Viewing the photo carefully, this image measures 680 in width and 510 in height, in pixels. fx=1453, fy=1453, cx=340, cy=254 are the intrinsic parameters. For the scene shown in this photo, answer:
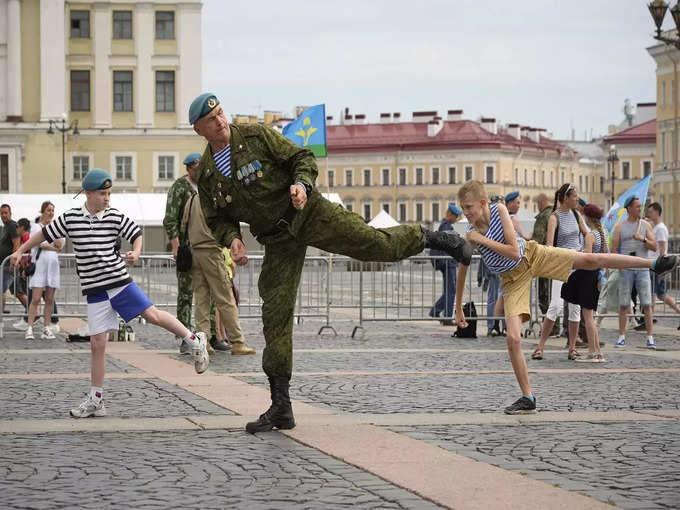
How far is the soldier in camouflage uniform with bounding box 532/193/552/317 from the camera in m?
17.7

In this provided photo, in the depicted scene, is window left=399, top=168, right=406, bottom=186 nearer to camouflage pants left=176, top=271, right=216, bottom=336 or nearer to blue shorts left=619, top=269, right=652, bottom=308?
blue shorts left=619, top=269, right=652, bottom=308

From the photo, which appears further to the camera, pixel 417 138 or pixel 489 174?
pixel 417 138

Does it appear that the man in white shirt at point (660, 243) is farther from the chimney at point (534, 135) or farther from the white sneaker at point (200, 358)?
the chimney at point (534, 135)

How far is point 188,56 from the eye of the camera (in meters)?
79.0

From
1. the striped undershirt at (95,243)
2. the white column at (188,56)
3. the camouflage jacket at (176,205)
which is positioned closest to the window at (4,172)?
the white column at (188,56)

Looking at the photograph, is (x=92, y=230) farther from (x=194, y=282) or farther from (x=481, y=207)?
(x=194, y=282)

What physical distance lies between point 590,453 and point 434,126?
13610 centimetres

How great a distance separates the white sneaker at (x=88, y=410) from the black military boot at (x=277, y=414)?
1189 millimetres

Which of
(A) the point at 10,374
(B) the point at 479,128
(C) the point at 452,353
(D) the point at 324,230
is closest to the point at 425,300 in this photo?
(C) the point at 452,353

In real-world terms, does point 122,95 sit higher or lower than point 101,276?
higher

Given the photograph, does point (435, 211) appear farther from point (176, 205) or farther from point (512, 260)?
point (512, 260)

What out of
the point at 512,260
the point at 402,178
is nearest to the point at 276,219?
the point at 512,260

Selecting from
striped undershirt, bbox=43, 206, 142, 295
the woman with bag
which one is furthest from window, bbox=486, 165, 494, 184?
striped undershirt, bbox=43, 206, 142, 295

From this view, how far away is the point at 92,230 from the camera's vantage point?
9711 millimetres
